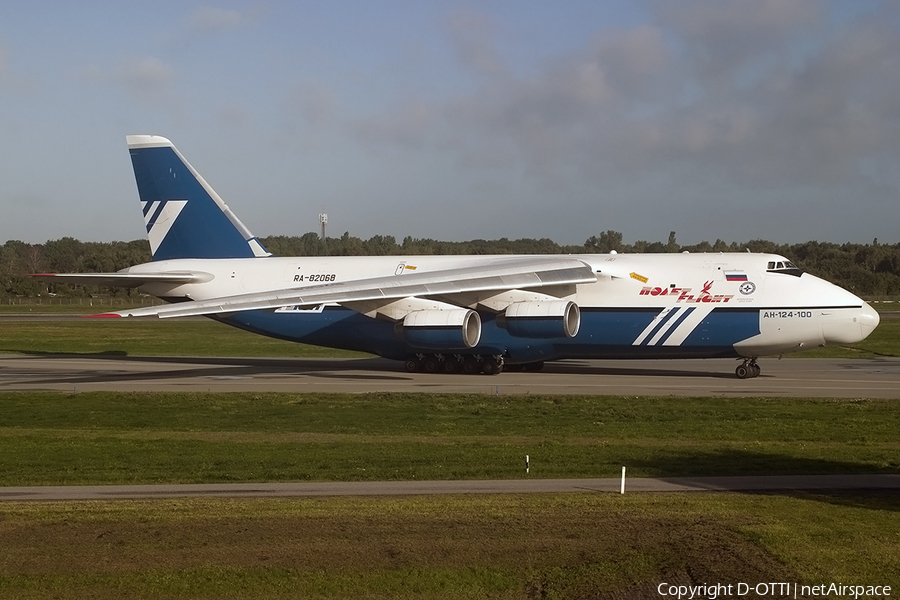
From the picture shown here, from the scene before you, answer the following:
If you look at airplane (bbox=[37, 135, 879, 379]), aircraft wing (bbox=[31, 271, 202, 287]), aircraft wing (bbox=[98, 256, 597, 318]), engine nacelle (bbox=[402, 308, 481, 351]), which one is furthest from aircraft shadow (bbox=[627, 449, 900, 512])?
aircraft wing (bbox=[31, 271, 202, 287])

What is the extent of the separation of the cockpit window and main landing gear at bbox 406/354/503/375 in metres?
8.84

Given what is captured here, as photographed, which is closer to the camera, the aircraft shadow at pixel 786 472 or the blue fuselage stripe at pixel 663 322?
the aircraft shadow at pixel 786 472

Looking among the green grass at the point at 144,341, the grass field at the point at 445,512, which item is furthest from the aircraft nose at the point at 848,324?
the green grass at the point at 144,341

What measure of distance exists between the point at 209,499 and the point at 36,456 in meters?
6.13

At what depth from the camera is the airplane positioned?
92.7 ft

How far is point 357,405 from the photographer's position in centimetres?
2444

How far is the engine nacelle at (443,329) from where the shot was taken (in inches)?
1153

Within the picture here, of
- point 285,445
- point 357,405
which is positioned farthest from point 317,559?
point 357,405

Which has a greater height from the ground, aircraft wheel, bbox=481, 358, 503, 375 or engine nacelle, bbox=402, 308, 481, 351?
engine nacelle, bbox=402, 308, 481, 351

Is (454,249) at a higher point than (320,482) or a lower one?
higher

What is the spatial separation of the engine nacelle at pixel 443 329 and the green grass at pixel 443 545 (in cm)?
1617

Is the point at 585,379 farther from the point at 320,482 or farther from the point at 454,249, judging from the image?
the point at 454,249

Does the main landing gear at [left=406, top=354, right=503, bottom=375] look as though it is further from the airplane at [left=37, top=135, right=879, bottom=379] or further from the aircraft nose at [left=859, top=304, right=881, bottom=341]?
the aircraft nose at [left=859, top=304, right=881, bottom=341]

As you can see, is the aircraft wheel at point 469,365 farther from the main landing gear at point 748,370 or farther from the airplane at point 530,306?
the main landing gear at point 748,370
